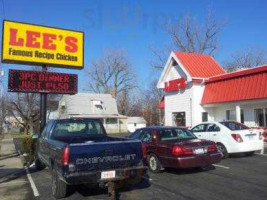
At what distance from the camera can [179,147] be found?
1035 centimetres

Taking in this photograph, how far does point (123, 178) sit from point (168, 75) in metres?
22.2

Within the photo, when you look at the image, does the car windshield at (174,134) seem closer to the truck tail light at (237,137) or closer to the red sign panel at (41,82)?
the truck tail light at (237,137)

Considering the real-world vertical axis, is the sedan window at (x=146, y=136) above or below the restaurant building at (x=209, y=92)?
below

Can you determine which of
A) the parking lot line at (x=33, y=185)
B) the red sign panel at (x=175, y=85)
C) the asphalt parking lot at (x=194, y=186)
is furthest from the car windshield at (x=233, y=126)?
the red sign panel at (x=175, y=85)

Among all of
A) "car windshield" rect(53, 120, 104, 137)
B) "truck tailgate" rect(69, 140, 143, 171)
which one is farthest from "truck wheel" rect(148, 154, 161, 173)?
"truck tailgate" rect(69, 140, 143, 171)

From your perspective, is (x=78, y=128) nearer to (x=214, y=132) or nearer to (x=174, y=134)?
(x=174, y=134)

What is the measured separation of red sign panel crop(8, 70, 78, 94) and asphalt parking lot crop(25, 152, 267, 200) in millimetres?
5444

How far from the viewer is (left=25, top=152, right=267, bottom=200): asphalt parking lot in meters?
8.17

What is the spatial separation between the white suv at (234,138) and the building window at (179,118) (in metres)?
12.8

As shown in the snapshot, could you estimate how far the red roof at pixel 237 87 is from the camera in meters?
20.3

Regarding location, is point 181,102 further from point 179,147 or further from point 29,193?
point 29,193

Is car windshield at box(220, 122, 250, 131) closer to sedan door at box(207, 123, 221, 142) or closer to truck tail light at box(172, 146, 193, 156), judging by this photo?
sedan door at box(207, 123, 221, 142)

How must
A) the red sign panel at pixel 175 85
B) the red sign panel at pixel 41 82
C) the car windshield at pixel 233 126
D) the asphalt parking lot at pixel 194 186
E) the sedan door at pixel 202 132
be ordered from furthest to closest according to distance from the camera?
the red sign panel at pixel 175 85
the red sign panel at pixel 41 82
the sedan door at pixel 202 132
the car windshield at pixel 233 126
the asphalt parking lot at pixel 194 186

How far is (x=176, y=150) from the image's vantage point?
10328 mm
